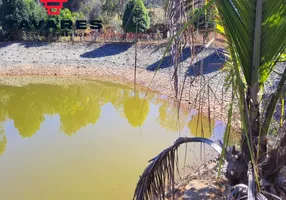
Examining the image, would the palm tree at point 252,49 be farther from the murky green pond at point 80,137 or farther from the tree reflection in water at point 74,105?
the tree reflection in water at point 74,105

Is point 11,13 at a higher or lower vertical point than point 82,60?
higher

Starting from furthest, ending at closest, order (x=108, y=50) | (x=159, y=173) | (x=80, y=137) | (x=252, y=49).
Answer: (x=108, y=50) < (x=80, y=137) < (x=159, y=173) < (x=252, y=49)

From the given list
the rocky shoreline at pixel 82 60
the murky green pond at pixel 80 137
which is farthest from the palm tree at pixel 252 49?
the rocky shoreline at pixel 82 60

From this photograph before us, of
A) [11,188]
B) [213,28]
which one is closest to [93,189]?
[11,188]

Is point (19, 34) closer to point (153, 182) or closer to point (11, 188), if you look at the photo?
point (11, 188)

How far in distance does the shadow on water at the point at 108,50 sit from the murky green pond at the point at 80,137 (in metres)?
2.28

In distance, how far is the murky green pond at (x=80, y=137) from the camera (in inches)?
171

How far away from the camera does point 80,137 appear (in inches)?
240

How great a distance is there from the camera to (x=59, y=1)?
44.6ft

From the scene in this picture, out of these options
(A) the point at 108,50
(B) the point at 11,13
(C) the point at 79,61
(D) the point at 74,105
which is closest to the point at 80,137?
(D) the point at 74,105

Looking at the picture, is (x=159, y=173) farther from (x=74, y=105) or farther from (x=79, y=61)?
(x=79, y=61)

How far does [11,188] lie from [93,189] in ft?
3.95

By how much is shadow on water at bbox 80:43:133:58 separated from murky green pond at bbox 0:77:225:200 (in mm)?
2279

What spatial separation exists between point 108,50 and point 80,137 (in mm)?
6523
